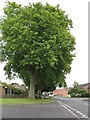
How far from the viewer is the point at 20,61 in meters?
50.2

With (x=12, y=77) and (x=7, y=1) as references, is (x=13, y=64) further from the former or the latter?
(x=7, y=1)

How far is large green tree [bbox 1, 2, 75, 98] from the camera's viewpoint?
158ft

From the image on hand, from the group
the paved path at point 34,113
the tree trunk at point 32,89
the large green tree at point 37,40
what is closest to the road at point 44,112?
the paved path at point 34,113

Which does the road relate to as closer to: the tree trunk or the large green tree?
the large green tree

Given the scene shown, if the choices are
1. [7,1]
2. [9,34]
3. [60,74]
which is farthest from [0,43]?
[60,74]

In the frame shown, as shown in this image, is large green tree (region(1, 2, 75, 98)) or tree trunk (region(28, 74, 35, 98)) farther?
tree trunk (region(28, 74, 35, 98))

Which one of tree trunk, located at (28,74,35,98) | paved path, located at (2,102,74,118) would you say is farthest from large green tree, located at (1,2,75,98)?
paved path, located at (2,102,74,118)

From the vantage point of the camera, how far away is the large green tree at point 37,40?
48.2 meters

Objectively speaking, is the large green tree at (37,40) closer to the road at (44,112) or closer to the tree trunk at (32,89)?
the tree trunk at (32,89)

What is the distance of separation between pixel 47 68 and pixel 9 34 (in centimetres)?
746

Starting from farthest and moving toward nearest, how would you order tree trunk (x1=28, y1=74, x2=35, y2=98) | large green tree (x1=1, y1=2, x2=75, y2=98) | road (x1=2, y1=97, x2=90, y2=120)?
tree trunk (x1=28, y1=74, x2=35, y2=98)
large green tree (x1=1, y1=2, x2=75, y2=98)
road (x1=2, y1=97, x2=90, y2=120)

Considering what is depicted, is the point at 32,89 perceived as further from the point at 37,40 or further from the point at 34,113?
the point at 34,113

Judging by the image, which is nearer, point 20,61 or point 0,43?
point 20,61

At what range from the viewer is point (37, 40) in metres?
49.1
